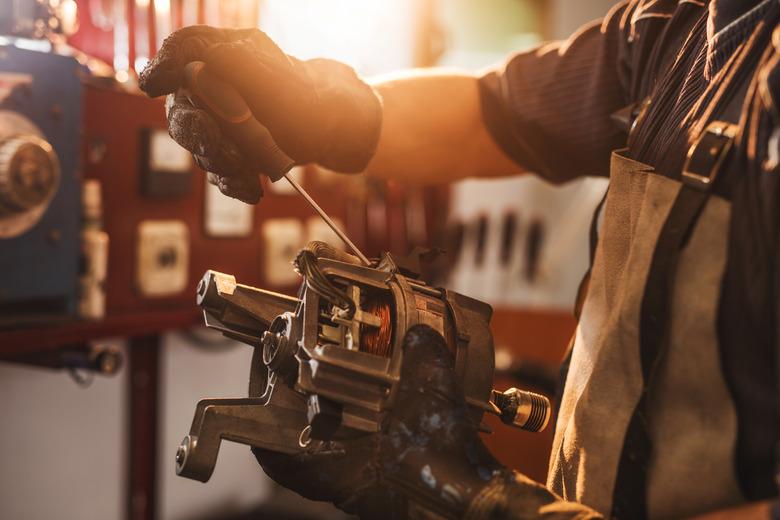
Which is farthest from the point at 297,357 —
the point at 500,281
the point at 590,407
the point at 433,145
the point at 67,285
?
the point at 500,281

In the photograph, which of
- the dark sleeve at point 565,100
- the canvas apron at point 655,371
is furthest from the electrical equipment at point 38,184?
the canvas apron at point 655,371

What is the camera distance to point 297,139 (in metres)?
0.98

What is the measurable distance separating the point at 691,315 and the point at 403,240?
1.92 meters

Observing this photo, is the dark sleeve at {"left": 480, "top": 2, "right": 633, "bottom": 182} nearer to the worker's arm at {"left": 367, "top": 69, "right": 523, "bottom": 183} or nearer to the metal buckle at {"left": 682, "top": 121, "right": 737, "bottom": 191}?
the worker's arm at {"left": 367, "top": 69, "right": 523, "bottom": 183}

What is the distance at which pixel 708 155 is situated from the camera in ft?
2.34

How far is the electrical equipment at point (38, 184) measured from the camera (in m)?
1.18

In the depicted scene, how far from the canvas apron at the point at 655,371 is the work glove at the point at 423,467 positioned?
0.09 meters

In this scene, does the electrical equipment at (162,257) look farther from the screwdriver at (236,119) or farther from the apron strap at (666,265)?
the apron strap at (666,265)

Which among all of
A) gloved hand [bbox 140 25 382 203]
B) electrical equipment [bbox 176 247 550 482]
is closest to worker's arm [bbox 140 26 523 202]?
gloved hand [bbox 140 25 382 203]

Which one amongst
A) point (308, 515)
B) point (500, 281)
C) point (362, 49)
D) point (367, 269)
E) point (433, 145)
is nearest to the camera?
point (367, 269)

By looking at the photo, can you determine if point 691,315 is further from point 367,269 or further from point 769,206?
point 367,269

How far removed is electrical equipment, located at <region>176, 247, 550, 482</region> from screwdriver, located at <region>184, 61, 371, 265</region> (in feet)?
0.29

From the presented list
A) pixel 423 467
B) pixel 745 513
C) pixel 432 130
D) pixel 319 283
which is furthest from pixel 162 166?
pixel 745 513

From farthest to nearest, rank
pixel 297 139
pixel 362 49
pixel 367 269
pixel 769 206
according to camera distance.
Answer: pixel 362 49
pixel 297 139
pixel 367 269
pixel 769 206
